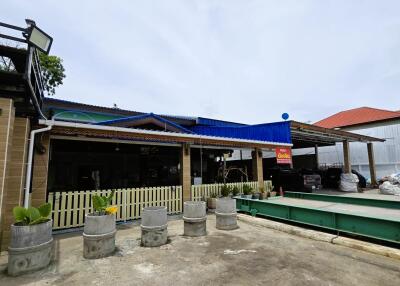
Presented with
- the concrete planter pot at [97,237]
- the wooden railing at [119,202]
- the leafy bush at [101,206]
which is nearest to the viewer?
the concrete planter pot at [97,237]

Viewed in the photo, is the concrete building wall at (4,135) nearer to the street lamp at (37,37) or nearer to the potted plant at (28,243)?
the potted plant at (28,243)

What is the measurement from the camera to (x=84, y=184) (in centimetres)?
1109

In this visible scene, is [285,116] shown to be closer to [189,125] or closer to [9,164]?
[189,125]

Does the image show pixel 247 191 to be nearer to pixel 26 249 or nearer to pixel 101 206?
pixel 101 206

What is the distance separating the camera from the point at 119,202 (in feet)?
23.8

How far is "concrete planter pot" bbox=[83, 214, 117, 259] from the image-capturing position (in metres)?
4.33

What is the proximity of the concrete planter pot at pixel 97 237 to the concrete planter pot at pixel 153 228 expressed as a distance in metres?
0.79

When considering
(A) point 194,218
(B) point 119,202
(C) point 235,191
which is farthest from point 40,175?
(C) point 235,191

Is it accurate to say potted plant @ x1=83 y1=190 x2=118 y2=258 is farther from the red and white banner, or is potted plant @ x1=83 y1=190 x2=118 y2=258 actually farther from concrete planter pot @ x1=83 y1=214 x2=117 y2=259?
the red and white banner

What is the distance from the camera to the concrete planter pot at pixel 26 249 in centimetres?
368

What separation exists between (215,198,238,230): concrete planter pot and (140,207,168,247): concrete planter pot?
1.88 m

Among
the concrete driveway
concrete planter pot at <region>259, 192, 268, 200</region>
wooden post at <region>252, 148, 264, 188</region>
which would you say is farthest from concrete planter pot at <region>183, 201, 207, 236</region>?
wooden post at <region>252, 148, 264, 188</region>

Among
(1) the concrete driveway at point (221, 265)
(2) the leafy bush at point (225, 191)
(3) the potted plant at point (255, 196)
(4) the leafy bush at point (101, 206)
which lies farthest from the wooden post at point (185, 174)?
(4) the leafy bush at point (101, 206)

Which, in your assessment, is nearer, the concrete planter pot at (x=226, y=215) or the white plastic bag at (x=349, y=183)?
the concrete planter pot at (x=226, y=215)
